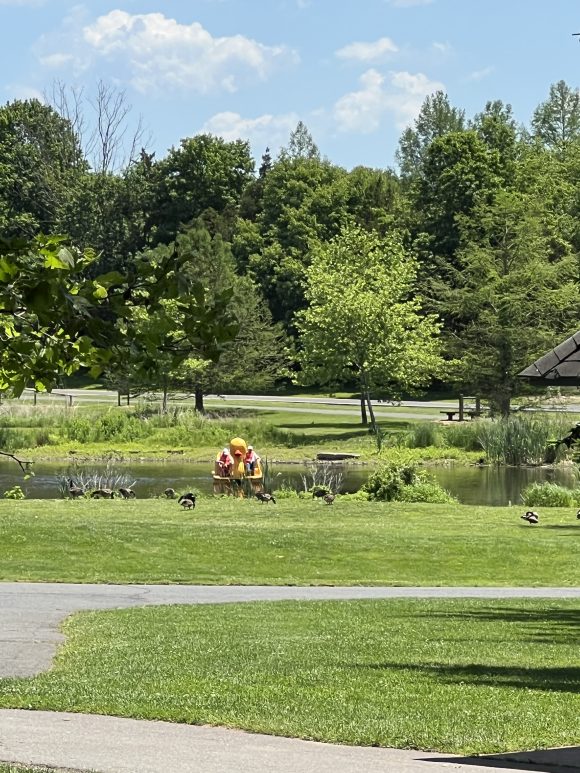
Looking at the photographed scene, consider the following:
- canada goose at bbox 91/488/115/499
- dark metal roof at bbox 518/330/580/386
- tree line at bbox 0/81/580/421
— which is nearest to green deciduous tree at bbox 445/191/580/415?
tree line at bbox 0/81/580/421

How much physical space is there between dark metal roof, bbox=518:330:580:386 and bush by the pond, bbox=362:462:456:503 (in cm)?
1539

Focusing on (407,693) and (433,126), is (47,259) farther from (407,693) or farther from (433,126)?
(433,126)

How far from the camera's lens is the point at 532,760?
7188mm

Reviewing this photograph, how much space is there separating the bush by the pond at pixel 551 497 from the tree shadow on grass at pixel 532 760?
22.5 meters

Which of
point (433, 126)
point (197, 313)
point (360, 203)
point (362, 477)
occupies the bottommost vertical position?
point (362, 477)

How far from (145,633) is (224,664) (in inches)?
93.6

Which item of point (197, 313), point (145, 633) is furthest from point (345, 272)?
point (197, 313)

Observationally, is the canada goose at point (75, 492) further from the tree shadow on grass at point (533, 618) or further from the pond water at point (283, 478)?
the tree shadow on grass at point (533, 618)

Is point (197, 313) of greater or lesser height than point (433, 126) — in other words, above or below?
below

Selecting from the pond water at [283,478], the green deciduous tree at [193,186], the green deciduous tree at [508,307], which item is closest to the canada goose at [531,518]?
the pond water at [283,478]

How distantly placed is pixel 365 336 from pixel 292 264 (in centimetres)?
2272

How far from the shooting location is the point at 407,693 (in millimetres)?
9344

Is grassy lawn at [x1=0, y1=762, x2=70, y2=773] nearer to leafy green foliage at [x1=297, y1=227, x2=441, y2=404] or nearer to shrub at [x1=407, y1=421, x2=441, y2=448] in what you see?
shrub at [x1=407, y1=421, x2=441, y2=448]

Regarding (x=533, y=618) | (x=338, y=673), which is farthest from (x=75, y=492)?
(x=338, y=673)
